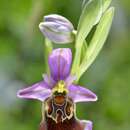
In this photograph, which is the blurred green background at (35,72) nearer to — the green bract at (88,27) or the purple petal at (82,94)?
the green bract at (88,27)

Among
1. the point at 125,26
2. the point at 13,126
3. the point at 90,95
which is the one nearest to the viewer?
the point at 90,95

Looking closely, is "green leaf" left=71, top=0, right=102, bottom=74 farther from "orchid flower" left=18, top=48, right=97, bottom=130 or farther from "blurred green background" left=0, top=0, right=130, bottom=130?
"blurred green background" left=0, top=0, right=130, bottom=130

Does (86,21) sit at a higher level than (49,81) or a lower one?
higher

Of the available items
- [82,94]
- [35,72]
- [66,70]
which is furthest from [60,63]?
[35,72]

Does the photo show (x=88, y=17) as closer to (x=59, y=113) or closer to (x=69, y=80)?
(x=69, y=80)

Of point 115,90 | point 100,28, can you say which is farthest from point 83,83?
point 100,28

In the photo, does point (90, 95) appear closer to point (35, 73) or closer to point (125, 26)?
point (35, 73)

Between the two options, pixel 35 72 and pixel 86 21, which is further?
pixel 35 72

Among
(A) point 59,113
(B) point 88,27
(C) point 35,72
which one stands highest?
(B) point 88,27
